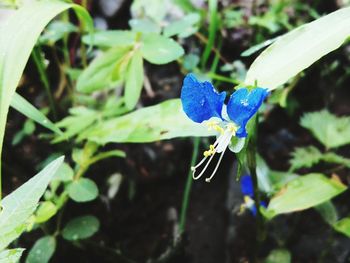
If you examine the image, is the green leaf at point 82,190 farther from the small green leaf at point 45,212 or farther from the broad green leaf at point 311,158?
the broad green leaf at point 311,158

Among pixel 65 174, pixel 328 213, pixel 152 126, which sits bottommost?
pixel 328 213

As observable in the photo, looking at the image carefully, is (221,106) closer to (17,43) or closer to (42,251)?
(17,43)

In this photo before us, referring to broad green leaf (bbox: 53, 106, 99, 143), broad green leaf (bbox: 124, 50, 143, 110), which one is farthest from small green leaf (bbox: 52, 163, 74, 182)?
broad green leaf (bbox: 124, 50, 143, 110)

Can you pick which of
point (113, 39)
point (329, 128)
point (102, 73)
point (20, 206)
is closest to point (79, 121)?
point (102, 73)

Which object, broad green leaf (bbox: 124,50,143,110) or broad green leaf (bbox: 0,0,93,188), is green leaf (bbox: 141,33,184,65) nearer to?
broad green leaf (bbox: 124,50,143,110)

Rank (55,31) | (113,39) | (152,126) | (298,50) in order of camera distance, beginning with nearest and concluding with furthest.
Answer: (298,50) → (152,126) → (113,39) → (55,31)

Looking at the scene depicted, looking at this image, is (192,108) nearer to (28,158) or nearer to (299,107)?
(28,158)
